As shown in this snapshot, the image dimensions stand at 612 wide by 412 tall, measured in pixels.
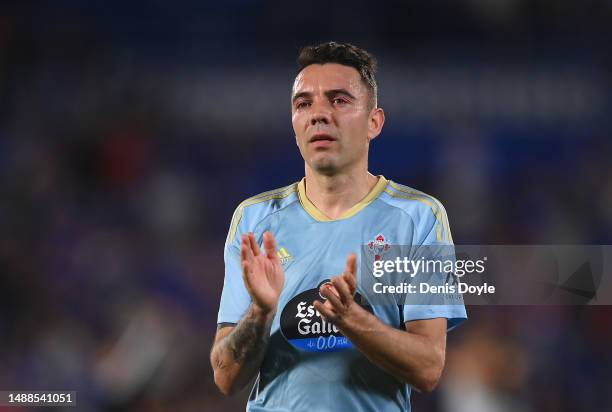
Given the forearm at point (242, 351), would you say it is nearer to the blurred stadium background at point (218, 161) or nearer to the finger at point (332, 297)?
the finger at point (332, 297)

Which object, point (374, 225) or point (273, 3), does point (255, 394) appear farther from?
point (273, 3)

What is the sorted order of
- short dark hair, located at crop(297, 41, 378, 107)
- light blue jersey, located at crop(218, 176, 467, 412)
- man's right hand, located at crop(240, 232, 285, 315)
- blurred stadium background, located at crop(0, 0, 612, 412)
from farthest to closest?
blurred stadium background, located at crop(0, 0, 612, 412)
short dark hair, located at crop(297, 41, 378, 107)
light blue jersey, located at crop(218, 176, 467, 412)
man's right hand, located at crop(240, 232, 285, 315)

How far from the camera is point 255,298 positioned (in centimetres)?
202

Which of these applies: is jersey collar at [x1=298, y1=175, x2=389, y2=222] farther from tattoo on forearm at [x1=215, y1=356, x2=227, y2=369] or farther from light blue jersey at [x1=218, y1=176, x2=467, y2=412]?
tattoo on forearm at [x1=215, y1=356, x2=227, y2=369]

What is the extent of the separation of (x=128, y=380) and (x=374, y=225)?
→ 6.60 feet

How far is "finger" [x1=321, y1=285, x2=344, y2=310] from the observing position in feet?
6.10

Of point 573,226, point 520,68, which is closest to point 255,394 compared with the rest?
point 573,226

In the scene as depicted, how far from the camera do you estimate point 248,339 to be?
6.89ft

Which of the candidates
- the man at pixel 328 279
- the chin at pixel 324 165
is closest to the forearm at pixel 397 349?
the man at pixel 328 279

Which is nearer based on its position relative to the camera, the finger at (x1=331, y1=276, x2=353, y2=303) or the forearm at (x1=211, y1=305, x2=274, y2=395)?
the finger at (x1=331, y1=276, x2=353, y2=303)

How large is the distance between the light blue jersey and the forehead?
32 centimetres

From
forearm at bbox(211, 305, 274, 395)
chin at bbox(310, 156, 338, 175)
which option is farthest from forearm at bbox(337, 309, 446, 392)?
chin at bbox(310, 156, 338, 175)

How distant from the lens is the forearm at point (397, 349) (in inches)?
76.1

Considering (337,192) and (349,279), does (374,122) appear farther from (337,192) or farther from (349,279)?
(349,279)
